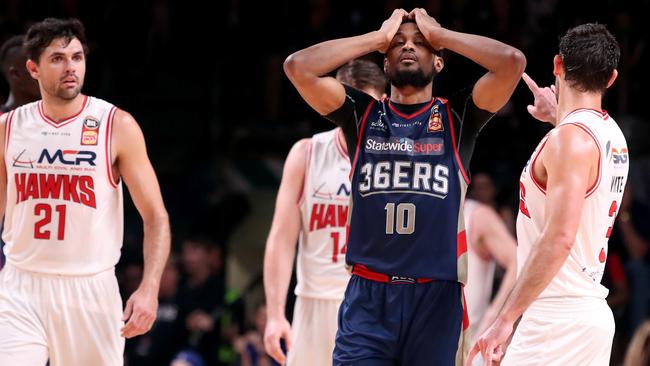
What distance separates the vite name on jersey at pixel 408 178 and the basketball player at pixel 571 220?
45 cm

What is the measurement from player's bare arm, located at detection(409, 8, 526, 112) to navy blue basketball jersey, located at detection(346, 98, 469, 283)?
8.6 inches

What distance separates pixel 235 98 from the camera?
1351 cm

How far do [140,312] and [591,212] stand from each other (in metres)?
2.47

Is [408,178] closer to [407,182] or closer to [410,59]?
[407,182]

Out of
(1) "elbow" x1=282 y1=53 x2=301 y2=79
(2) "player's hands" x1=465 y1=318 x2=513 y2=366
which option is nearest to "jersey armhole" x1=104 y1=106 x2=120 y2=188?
(1) "elbow" x1=282 y1=53 x2=301 y2=79

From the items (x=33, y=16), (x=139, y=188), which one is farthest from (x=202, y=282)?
(x=139, y=188)

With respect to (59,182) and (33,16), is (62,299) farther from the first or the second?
(33,16)

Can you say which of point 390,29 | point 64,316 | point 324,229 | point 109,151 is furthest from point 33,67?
point 390,29

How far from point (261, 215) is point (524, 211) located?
788cm

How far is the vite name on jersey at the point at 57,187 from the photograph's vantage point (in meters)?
6.59

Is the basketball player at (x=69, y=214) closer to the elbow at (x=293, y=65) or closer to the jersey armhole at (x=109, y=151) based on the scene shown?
the jersey armhole at (x=109, y=151)

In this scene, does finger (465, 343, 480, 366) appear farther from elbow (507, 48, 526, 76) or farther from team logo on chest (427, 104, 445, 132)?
elbow (507, 48, 526, 76)

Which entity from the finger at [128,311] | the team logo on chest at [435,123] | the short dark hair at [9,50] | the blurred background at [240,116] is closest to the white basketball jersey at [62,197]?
the finger at [128,311]

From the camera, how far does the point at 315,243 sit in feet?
24.4
